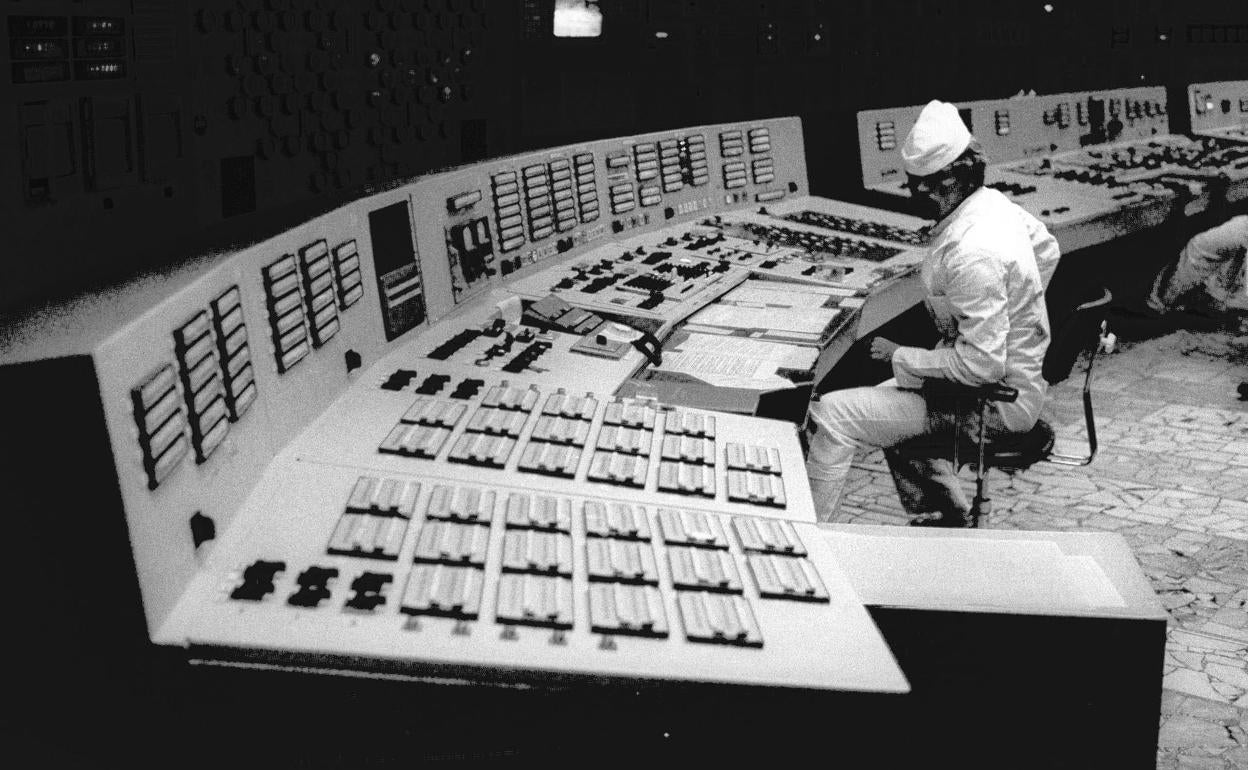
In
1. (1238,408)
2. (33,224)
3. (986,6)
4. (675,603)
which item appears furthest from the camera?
(986,6)

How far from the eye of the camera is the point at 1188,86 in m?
6.93

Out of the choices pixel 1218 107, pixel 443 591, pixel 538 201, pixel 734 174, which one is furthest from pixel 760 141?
pixel 1218 107

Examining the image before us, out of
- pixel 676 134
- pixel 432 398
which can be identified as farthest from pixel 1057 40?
pixel 432 398

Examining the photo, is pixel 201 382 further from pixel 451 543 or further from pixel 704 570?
pixel 704 570

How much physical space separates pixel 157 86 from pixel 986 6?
4953mm

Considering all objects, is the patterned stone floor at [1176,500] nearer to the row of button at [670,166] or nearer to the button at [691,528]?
the row of button at [670,166]

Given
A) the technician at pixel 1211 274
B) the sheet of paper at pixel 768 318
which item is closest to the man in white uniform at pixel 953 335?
the sheet of paper at pixel 768 318

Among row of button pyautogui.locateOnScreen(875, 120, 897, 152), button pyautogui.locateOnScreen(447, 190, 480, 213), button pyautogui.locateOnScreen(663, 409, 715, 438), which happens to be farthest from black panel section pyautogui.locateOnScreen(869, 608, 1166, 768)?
row of button pyautogui.locateOnScreen(875, 120, 897, 152)

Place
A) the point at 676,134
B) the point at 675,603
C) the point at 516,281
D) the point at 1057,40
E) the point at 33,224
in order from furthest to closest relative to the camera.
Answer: the point at 1057,40 < the point at 676,134 < the point at 516,281 < the point at 33,224 < the point at 675,603

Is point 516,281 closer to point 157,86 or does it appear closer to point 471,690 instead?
point 157,86

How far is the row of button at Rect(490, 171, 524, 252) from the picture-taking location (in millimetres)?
2918

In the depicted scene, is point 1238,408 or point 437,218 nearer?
point 437,218

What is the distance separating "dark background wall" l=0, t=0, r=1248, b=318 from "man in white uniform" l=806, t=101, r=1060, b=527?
128 cm

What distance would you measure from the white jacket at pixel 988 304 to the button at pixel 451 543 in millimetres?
1629
